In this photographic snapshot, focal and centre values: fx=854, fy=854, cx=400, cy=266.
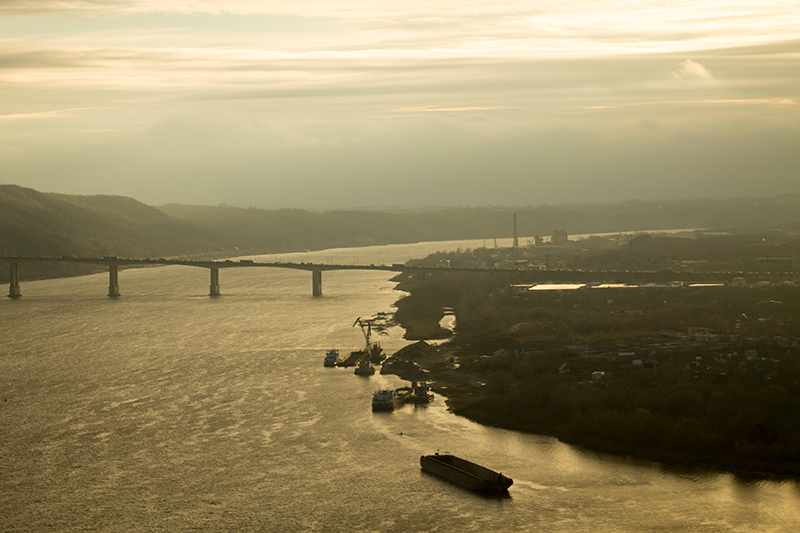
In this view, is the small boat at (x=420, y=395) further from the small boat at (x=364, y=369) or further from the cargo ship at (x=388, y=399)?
the small boat at (x=364, y=369)

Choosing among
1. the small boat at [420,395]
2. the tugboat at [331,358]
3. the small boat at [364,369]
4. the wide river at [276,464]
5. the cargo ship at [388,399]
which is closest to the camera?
the wide river at [276,464]

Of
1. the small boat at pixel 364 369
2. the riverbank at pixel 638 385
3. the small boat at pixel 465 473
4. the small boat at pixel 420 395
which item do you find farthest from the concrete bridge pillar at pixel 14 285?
the small boat at pixel 465 473

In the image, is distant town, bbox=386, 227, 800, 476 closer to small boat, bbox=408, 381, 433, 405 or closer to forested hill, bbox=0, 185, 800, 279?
small boat, bbox=408, 381, 433, 405

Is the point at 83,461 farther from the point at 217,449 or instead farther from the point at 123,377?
the point at 123,377

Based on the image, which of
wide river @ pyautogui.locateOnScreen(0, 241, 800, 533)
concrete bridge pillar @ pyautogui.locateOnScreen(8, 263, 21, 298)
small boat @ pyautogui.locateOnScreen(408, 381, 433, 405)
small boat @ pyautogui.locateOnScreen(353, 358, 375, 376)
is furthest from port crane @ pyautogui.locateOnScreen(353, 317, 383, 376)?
concrete bridge pillar @ pyautogui.locateOnScreen(8, 263, 21, 298)

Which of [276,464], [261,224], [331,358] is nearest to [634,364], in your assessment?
[331,358]

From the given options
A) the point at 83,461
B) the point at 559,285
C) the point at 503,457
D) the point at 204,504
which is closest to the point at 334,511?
the point at 204,504
